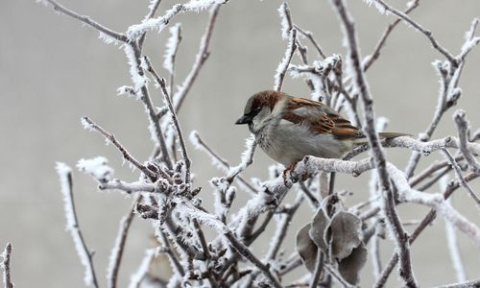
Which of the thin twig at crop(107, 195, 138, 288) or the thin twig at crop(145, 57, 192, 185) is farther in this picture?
the thin twig at crop(107, 195, 138, 288)

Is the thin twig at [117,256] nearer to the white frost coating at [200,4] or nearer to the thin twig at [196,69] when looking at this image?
the thin twig at [196,69]

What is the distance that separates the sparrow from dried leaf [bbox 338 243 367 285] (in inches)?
12.7

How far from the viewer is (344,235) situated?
0.77 meters

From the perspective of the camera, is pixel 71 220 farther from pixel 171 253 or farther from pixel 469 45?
pixel 469 45

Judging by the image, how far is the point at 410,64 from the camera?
6.35 ft

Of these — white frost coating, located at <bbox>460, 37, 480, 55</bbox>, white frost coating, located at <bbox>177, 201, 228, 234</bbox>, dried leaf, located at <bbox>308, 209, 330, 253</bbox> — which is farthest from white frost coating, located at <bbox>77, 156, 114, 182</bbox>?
white frost coating, located at <bbox>460, 37, 480, 55</bbox>

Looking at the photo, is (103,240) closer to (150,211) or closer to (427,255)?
(427,255)

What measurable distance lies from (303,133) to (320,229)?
38 centimetres

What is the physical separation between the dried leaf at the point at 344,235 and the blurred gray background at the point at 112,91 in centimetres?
109

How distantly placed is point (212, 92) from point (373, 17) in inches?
22.0

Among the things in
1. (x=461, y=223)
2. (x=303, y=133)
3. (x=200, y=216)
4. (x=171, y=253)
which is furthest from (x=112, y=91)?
(x=461, y=223)

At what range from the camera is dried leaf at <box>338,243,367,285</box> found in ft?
2.54

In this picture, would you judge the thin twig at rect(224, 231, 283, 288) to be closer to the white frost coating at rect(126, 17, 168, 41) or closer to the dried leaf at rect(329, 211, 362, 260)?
the dried leaf at rect(329, 211, 362, 260)

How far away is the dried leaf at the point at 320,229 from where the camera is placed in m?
0.77
